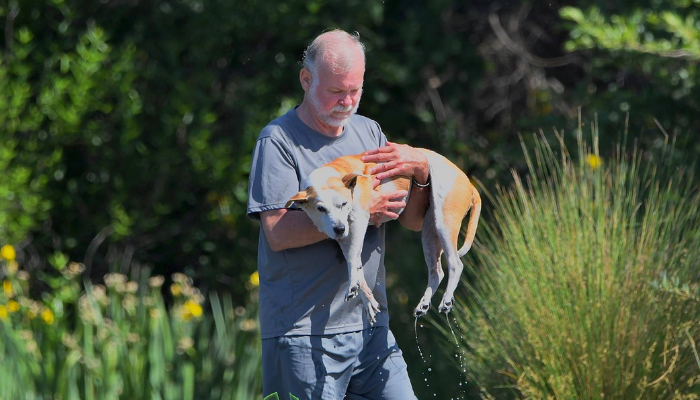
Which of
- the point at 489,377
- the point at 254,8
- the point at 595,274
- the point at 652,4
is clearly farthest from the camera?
the point at 254,8

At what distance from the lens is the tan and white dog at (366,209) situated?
8.52ft

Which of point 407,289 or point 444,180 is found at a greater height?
point 444,180

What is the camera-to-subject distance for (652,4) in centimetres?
601

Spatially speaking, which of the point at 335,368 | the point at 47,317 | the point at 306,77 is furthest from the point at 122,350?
the point at 306,77

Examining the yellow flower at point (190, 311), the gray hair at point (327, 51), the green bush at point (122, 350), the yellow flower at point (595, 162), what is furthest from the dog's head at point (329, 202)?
the yellow flower at point (190, 311)

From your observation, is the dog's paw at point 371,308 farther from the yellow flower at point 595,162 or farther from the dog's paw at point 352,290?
the yellow flower at point 595,162

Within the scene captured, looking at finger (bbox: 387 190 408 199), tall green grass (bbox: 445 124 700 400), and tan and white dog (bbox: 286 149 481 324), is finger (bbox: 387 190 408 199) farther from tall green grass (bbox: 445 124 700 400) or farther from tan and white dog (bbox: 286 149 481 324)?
tall green grass (bbox: 445 124 700 400)

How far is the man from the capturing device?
276cm

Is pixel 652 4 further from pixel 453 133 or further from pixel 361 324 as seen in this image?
pixel 361 324

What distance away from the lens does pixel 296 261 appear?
2.83m

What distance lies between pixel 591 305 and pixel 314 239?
1.53m

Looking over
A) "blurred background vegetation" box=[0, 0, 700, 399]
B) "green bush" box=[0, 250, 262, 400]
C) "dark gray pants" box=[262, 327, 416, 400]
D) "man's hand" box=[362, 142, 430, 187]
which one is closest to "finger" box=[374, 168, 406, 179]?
"man's hand" box=[362, 142, 430, 187]

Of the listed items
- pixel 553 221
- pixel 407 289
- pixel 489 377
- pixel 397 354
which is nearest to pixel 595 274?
pixel 553 221

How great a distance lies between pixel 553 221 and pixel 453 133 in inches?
126
